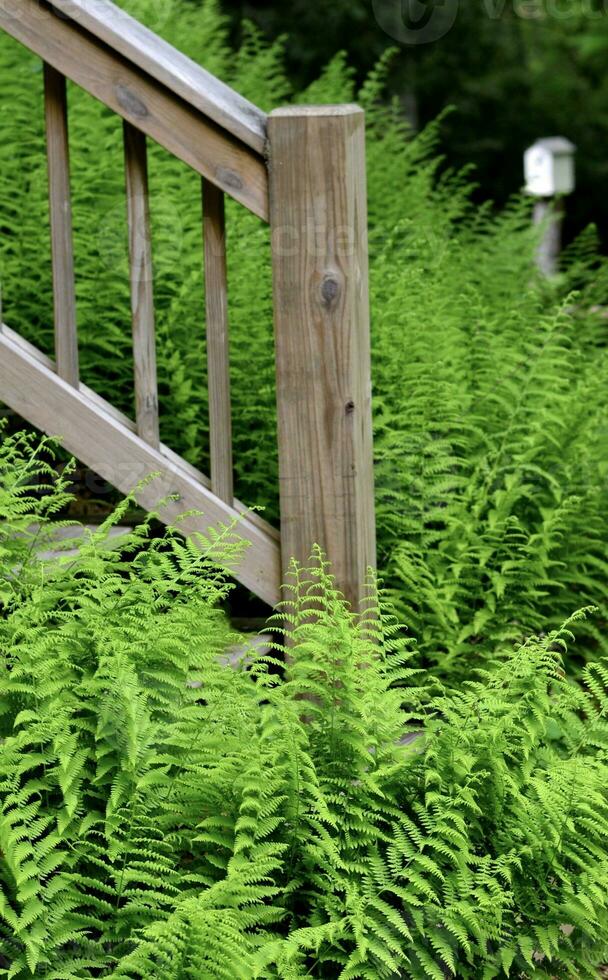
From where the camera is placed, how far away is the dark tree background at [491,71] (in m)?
15.4

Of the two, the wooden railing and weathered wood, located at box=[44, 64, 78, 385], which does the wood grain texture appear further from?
weathered wood, located at box=[44, 64, 78, 385]

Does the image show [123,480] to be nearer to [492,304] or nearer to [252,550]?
[252,550]

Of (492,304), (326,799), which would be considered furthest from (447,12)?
(326,799)

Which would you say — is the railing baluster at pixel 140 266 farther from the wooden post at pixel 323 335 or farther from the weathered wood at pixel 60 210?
the wooden post at pixel 323 335

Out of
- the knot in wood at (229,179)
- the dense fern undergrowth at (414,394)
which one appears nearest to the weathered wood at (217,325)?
the knot in wood at (229,179)

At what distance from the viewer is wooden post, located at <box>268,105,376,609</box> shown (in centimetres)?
383

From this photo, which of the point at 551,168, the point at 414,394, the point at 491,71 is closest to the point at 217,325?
the point at 414,394

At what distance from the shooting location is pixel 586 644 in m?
5.14

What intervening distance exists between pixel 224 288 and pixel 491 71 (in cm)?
2000

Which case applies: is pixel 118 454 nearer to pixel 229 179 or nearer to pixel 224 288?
pixel 224 288

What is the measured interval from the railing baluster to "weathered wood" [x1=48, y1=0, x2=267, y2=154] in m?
0.24

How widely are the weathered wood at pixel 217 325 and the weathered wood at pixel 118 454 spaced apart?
13cm

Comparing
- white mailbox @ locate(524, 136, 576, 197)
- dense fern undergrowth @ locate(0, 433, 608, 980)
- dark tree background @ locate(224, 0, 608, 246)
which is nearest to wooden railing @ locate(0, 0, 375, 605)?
dense fern undergrowth @ locate(0, 433, 608, 980)

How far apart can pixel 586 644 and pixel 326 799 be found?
7.29ft
